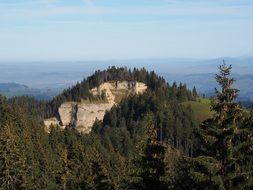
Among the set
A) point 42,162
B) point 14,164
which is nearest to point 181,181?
point 14,164

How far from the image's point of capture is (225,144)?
23.4m

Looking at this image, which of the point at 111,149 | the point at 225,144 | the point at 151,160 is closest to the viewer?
the point at 225,144

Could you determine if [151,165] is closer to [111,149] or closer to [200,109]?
[111,149]

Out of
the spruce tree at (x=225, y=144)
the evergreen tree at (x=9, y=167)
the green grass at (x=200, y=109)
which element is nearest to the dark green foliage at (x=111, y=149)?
the evergreen tree at (x=9, y=167)

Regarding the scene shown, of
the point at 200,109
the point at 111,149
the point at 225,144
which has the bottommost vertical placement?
the point at 111,149

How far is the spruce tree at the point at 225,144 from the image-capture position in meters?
23.0

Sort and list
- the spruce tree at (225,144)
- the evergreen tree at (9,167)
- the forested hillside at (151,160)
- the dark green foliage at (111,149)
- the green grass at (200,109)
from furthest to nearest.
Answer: the green grass at (200,109), the evergreen tree at (9,167), the dark green foliage at (111,149), the forested hillside at (151,160), the spruce tree at (225,144)

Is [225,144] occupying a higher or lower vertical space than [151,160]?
higher

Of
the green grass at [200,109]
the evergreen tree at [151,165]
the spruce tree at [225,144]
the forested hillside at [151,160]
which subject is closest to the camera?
the spruce tree at [225,144]

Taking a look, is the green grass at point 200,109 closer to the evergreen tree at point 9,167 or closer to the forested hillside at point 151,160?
the forested hillside at point 151,160

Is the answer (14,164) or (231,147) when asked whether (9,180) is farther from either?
(231,147)

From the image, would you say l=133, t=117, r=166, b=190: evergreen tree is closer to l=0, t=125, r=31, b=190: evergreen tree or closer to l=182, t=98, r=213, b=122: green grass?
l=0, t=125, r=31, b=190: evergreen tree

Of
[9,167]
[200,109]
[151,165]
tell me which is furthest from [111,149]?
[151,165]

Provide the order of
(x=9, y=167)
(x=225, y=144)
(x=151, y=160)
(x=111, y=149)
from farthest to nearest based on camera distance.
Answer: (x=111, y=149)
(x=9, y=167)
(x=151, y=160)
(x=225, y=144)
